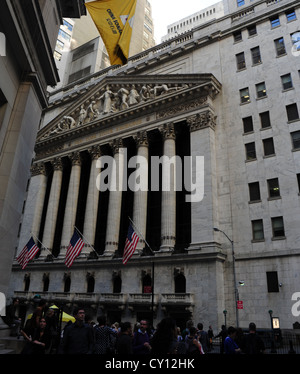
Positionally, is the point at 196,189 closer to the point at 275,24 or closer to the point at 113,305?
the point at 113,305

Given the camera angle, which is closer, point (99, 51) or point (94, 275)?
point (94, 275)

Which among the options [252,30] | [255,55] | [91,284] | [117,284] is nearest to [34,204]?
[91,284]

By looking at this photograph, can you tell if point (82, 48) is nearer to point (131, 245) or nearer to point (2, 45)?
point (131, 245)

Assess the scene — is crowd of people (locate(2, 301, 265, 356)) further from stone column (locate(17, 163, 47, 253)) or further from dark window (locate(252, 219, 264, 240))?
stone column (locate(17, 163, 47, 253))

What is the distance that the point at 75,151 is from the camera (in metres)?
44.8

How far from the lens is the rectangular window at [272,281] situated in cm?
2637

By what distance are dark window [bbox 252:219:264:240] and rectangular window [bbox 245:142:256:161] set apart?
21.7 feet

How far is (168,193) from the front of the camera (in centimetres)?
3341

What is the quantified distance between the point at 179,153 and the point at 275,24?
59.4 feet

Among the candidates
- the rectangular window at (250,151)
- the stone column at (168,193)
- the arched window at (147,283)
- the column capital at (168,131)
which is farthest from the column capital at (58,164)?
the rectangular window at (250,151)

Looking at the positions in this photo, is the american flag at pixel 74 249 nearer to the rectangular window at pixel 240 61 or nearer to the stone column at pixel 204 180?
the stone column at pixel 204 180

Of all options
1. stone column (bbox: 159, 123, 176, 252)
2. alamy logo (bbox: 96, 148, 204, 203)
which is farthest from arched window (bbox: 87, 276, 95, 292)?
alamy logo (bbox: 96, 148, 204, 203)

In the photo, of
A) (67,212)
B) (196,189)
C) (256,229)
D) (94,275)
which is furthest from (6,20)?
(67,212)

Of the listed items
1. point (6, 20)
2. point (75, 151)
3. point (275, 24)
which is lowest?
point (6, 20)
